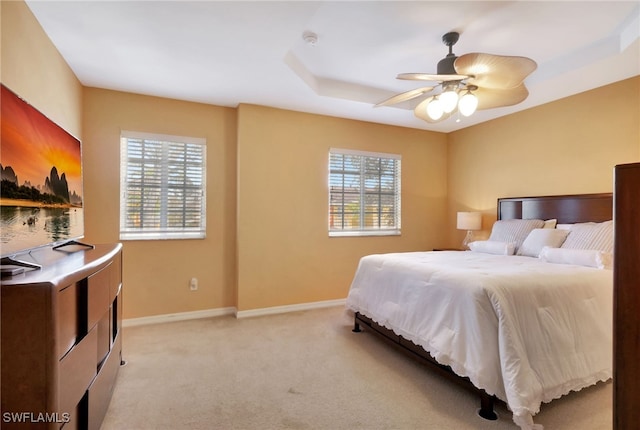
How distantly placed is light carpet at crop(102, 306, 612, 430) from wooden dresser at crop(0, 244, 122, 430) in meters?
0.53

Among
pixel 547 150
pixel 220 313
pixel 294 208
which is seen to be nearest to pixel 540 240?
pixel 547 150

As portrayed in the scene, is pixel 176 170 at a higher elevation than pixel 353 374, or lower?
higher

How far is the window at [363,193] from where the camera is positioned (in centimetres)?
417

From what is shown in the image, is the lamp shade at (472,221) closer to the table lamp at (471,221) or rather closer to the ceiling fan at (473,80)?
the table lamp at (471,221)

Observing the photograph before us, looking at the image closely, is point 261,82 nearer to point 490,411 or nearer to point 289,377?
point 289,377

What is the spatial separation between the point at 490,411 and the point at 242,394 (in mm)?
1541

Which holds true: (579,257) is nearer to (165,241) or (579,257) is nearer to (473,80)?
(473,80)

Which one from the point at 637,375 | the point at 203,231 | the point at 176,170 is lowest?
the point at 637,375

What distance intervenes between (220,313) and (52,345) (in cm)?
268

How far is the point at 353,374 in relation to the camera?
2.28m

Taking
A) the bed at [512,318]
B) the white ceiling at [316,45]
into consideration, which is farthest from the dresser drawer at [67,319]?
the bed at [512,318]

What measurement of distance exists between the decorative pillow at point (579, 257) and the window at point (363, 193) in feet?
6.65

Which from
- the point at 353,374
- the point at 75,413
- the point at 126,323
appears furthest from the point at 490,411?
the point at 126,323

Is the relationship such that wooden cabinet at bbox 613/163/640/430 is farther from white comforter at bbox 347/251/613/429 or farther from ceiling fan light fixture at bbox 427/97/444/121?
ceiling fan light fixture at bbox 427/97/444/121
